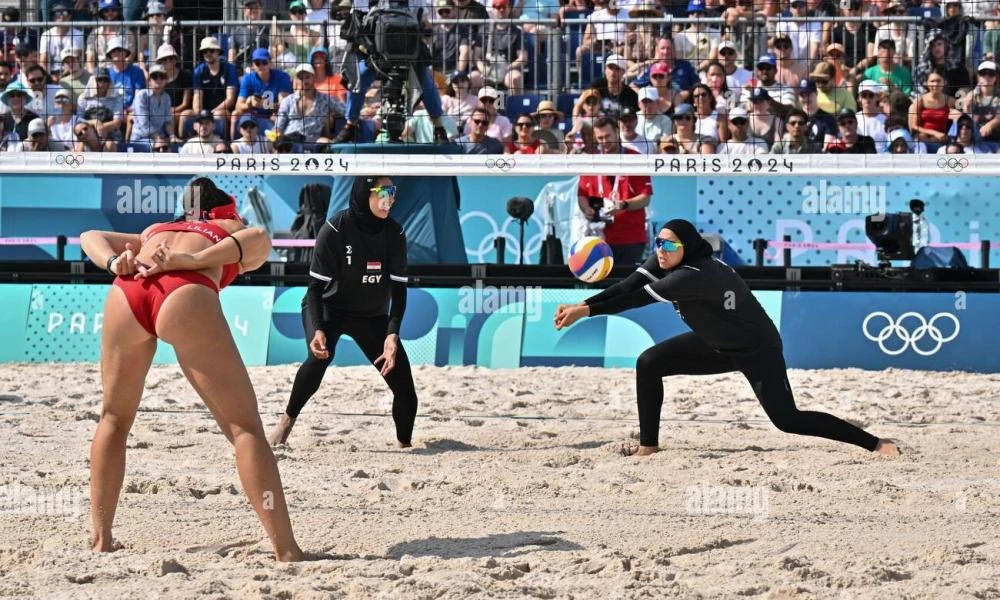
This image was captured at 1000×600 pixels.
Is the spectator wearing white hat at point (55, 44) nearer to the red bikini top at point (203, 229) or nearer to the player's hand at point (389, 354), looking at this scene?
the player's hand at point (389, 354)

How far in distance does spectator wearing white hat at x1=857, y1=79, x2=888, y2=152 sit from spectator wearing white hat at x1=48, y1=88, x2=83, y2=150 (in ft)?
22.1

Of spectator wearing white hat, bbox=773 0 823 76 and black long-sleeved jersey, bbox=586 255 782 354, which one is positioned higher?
spectator wearing white hat, bbox=773 0 823 76

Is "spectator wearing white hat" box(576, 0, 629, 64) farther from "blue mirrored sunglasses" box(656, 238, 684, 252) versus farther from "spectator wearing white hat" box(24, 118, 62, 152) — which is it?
"blue mirrored sunglasses" box(656, 238, 684, 252)

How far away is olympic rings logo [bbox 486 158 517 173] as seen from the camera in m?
10.0

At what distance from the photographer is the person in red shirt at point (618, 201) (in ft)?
35.3

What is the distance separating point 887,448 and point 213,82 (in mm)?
7543

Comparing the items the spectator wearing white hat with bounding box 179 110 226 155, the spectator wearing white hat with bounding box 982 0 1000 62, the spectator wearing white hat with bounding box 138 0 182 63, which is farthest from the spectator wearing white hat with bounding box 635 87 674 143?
the spectator wearing white hat with bounding box 138 0 182 63

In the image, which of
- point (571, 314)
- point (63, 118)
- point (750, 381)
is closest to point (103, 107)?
point (63, 118)

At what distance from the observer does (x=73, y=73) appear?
12484 millimetres

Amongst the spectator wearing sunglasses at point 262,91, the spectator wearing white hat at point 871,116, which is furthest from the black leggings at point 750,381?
the spectator wearing sunglasses at point 262,91

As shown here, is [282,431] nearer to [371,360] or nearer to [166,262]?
[371,360]

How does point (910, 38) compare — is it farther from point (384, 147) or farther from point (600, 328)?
point (384, 147)

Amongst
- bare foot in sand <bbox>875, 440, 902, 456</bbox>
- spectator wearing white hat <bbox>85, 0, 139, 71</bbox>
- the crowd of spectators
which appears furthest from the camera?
spectator wearing white hat <bbox>85, 0, 139, 71</bbox>

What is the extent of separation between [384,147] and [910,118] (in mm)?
4412
